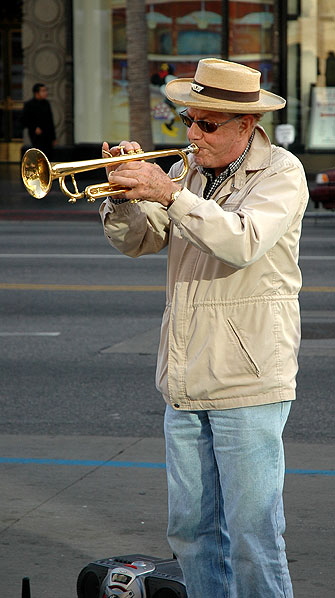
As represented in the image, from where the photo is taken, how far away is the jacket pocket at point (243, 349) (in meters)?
3.67

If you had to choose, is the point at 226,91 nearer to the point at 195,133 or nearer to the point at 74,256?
the point at 195,133

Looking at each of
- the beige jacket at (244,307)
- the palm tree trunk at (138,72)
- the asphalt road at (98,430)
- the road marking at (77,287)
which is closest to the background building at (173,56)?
the palm tree trunk at (138,72)

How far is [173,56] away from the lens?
25250mm

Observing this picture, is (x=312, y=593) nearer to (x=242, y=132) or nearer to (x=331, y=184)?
(x=242, y=132)

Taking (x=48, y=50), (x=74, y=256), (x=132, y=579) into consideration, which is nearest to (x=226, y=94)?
(x=132, y=579)

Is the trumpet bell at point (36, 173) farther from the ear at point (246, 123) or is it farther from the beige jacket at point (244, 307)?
the ear at point (246, 123)

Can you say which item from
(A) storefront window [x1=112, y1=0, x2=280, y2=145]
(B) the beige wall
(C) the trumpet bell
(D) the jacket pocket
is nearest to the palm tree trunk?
(A) storefront window [x1=112, y1=0, x2=280, y2=145]

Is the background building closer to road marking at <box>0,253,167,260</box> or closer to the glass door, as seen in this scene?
the glass door

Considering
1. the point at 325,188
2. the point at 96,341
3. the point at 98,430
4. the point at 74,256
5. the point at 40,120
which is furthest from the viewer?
the point at 40,120

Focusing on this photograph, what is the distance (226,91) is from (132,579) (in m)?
1.57

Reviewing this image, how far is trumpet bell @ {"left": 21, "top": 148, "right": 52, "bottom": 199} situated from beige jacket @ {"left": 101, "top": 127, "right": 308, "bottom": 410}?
484 millimetres

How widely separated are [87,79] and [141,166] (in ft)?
74.6

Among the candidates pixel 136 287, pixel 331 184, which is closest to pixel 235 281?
pixel 136 287

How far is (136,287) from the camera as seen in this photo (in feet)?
41.1
